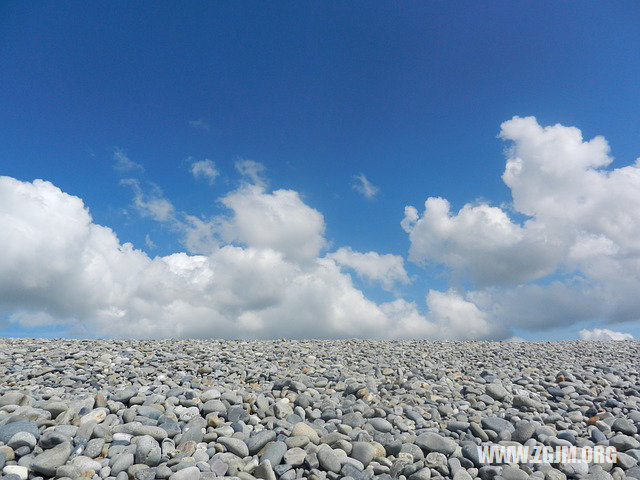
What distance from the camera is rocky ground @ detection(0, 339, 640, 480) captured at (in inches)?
189

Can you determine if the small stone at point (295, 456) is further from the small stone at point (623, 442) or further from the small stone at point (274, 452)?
the small stone at point (623, 442)

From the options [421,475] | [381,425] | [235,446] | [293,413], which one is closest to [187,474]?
[235,446]

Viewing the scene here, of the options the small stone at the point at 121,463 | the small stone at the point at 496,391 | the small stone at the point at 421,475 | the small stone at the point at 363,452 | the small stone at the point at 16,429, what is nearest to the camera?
the small stone at the point at 121,463

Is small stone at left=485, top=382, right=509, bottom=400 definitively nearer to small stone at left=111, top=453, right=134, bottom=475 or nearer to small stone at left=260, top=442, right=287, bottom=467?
small stone at left=260, top=442, right=287, bottom=467

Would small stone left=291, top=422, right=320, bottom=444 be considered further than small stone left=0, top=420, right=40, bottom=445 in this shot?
Yes

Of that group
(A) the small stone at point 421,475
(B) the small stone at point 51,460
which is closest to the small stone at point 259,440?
(A) the small stone at point 421,475

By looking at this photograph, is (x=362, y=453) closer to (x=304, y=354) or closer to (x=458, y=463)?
(x=458, y=463)

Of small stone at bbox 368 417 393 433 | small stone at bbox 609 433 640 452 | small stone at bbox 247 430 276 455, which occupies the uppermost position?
small stone at bbox 609 433 640 452

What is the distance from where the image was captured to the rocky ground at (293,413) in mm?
4812

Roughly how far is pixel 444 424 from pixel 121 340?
9.29 meters

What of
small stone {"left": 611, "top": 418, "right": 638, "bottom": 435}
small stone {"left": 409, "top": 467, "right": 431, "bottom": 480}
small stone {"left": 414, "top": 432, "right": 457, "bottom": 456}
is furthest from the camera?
small stone {"left": 611, "top": 418, "right": 638, "bottom": 435}

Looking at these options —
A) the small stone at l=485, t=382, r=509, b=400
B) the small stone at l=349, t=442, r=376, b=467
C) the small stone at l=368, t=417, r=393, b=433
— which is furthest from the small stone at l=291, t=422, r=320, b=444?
the small stone at l=485, t=382, r=509, b=400

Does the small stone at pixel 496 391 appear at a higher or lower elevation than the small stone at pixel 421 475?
higher

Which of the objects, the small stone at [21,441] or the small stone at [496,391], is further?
the small stone at [496,391]
